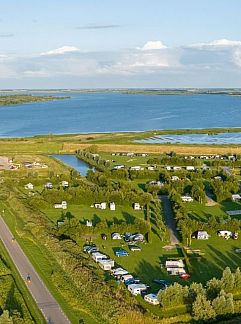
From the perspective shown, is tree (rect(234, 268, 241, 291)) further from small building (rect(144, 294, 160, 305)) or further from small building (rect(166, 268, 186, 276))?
small building (rect(144, 294, 160, 305))

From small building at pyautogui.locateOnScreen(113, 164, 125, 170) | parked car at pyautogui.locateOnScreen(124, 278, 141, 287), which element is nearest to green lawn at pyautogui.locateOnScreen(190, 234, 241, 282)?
parked car at pyautogui.locateOnScreen(124, 278, 141, 287)

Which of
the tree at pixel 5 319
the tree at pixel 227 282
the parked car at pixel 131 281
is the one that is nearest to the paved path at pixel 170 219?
the parked car at pixel 131 281

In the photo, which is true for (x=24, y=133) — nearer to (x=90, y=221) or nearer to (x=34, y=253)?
(x=90, y=221)

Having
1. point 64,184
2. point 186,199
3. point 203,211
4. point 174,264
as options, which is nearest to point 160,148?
point 64,184

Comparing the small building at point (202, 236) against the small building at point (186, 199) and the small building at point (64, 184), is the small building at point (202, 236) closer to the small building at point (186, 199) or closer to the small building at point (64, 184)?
the small building at point (186, 199)

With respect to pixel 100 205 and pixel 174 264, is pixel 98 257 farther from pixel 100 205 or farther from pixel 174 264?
pixel 100 205
